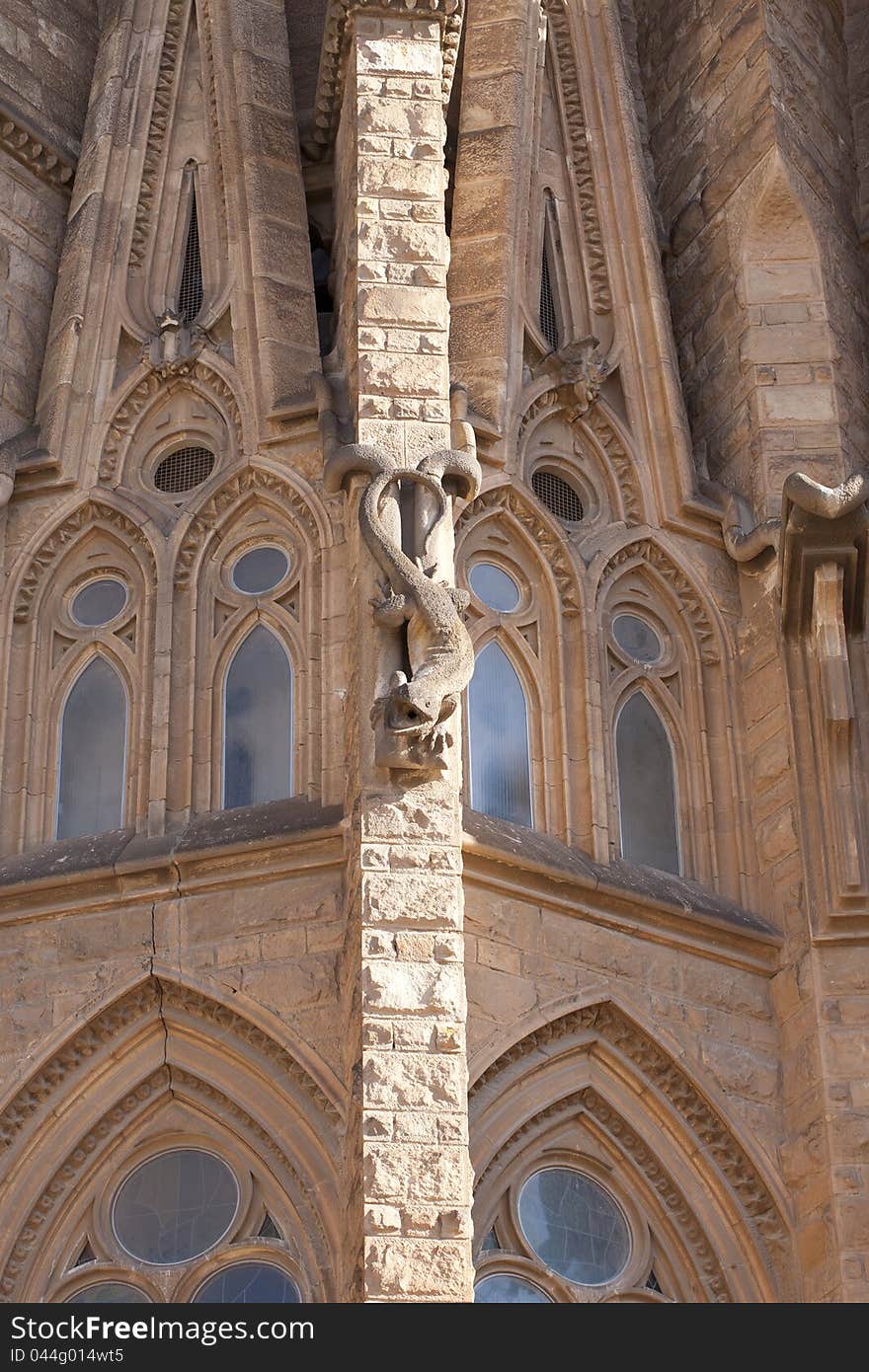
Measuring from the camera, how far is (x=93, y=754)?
60.7ft

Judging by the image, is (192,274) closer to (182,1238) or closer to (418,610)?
(418,610)

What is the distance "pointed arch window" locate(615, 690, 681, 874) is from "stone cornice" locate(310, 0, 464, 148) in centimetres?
360

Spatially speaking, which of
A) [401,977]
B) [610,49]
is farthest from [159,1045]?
[610,49]

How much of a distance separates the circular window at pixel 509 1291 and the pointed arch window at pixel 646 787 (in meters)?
2.58

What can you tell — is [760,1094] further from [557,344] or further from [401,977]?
[557,344]

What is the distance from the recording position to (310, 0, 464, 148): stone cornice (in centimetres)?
1809

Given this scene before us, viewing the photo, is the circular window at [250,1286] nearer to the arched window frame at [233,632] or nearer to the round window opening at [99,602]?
the arched window frame at [233,632]

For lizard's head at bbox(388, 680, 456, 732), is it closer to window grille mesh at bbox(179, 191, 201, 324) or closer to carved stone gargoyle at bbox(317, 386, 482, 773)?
carved stone gargoyle at bbox(317, 386, 482, 773)

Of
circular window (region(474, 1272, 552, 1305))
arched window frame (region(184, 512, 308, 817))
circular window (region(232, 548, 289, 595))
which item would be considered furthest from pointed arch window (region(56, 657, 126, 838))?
circular window (region(474, 1272, 552, 1305))

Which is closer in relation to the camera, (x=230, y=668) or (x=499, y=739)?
(x=499, y=739)

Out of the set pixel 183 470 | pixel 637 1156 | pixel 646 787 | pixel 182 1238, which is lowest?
pixel 182 1238

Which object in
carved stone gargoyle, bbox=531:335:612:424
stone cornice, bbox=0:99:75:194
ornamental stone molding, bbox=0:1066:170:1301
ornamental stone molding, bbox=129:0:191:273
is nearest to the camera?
ornamental stone molding, bbox=0:1066:170:1301

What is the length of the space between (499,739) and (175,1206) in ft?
10.3

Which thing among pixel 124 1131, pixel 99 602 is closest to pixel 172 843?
pixel 124 1131
